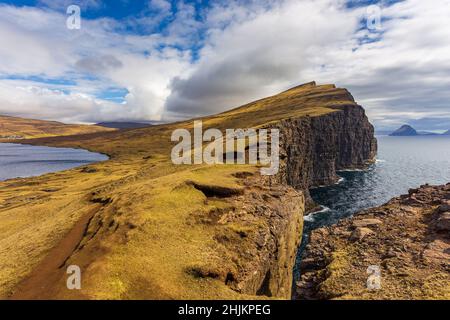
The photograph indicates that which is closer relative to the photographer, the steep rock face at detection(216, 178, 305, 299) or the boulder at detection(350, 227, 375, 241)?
the steep rock face at detection(216, 178, 305, 299)

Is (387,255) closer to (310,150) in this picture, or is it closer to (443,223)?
(443,223)

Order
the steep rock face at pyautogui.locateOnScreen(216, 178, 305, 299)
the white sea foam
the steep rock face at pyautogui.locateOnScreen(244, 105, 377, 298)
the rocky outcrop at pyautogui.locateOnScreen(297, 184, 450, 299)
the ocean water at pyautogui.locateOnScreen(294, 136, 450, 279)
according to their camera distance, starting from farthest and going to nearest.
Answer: the ocean water at pyautogui.locateOnScreen(294, 136, 450, 279) < the white sea foam < the steep rock face at pyautogui.locateOnScreen(244, 105, 377, 298) < the steep rock face at pyautogui.locateOnScreen(216, 178, 305, 299) < the rocky outcrop at pyautogui.locateOnScreen(297, 184, 450, 299)

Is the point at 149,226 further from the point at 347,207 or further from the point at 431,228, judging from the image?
the point at 347,207

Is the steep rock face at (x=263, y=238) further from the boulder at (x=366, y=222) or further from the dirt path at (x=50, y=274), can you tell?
the dirt path at (x=50, y=274)

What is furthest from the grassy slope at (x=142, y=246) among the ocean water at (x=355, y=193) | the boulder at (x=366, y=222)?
the ocean water at (x=355, y=193)

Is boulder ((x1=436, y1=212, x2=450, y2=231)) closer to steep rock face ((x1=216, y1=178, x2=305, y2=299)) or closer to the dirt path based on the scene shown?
steep rock face ((x1=216, y1=178, x2=305, y2=299))

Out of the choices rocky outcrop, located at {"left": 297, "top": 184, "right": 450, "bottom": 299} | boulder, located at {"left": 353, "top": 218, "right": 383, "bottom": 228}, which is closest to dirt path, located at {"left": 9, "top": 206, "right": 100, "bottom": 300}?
rocky outcrop, located at {"left": 297, "top": 184, "right": 450, "bottom": 299}
